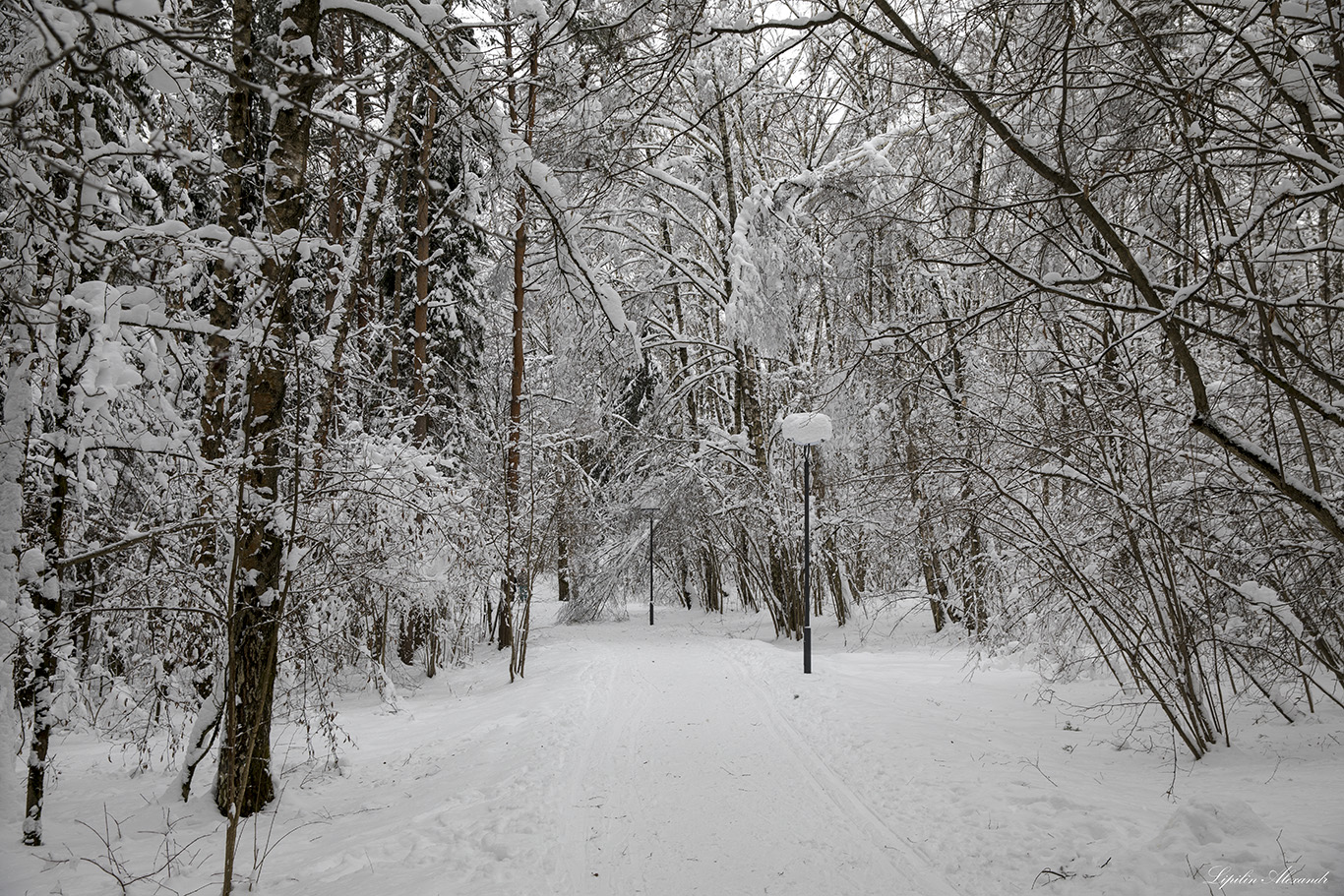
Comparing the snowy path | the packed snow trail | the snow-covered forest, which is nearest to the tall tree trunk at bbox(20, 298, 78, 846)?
the snow-covered forest

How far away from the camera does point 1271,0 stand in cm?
209

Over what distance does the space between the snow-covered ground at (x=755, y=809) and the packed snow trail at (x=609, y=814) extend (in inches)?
0.7

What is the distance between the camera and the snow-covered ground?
327 cm

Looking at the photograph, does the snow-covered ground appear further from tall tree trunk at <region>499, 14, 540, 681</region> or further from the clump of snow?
the clump of snow

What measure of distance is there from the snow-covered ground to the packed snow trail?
2cm

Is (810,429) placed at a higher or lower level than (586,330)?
lower

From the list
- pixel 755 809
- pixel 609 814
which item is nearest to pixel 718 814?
pixel 755 809

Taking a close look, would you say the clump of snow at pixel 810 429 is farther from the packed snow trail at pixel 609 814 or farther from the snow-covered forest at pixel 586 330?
the packed snow trail at pixel 609 814

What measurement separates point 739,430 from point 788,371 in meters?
2.14

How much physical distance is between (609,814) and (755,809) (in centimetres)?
93

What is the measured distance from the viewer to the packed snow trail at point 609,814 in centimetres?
343

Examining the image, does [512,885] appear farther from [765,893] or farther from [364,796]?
[364,796]

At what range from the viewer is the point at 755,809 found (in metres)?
4.35

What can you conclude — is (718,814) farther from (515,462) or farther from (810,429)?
(515,462)
